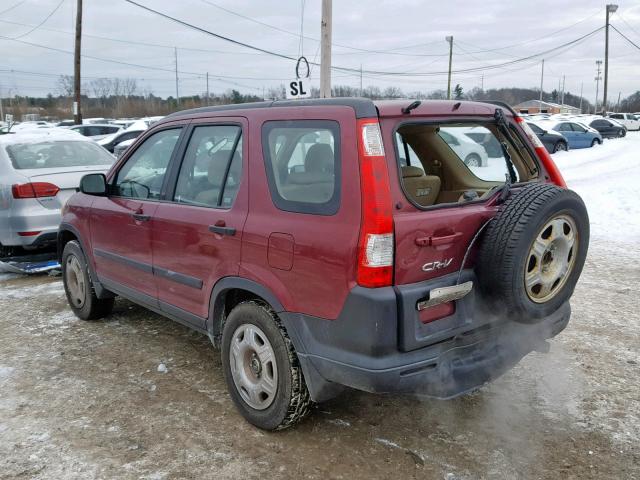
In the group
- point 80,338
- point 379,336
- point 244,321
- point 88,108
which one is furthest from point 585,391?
point 88,108

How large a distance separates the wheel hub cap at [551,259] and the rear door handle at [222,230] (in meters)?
1.58

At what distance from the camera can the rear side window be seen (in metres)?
2.83

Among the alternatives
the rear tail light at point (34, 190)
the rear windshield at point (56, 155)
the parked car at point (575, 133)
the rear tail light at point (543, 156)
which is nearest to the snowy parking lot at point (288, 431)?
the rear tail light at point (543, 156)

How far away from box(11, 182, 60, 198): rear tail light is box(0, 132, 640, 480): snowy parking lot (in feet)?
6.53

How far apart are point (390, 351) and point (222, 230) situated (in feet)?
4.05

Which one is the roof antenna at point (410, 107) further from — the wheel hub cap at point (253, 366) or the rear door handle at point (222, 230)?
the wheel hub cap at point (253, 366)

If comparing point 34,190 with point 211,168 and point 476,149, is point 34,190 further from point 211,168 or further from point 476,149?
point 476,149

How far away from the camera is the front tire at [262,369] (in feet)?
10.0

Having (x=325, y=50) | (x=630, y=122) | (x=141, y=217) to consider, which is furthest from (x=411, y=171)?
(x=630, y=122)

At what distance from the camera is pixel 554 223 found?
294 cm

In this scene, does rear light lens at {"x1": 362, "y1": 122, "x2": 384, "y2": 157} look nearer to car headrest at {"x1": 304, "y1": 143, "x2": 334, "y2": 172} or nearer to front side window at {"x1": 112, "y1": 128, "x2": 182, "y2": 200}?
car headrest at {"x1": 304, "y1": 143, "x2": 334, "y2": 172}

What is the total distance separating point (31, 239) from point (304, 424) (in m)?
4.58

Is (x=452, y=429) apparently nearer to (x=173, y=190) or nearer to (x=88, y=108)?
(x=173, y=190)

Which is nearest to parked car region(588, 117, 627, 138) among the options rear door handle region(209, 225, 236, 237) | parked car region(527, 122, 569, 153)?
parked car region(527, 122, 569, 153)
